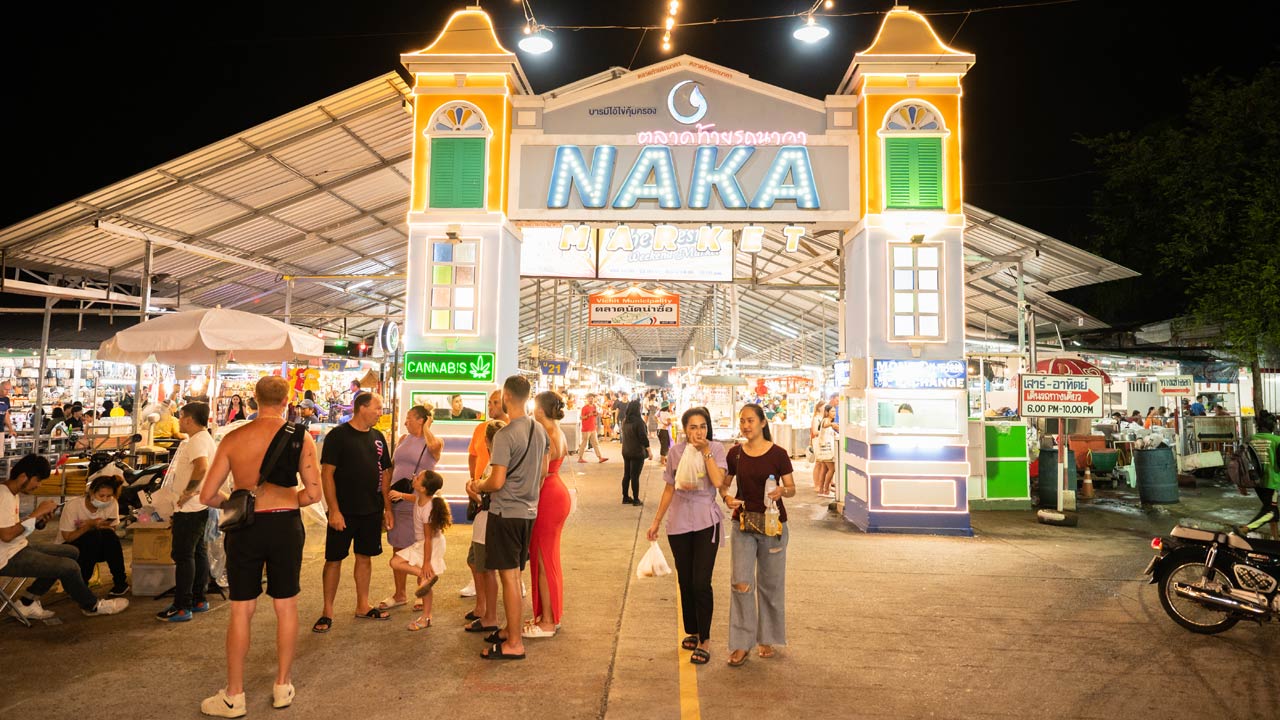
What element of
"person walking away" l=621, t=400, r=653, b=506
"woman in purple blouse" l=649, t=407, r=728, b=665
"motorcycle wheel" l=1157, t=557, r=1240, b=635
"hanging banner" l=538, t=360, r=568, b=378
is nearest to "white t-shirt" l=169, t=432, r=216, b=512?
"woman in purple blouse" l=649, t=407, r=728, b=665

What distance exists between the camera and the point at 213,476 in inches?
145

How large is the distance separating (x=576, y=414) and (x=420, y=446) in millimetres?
15205

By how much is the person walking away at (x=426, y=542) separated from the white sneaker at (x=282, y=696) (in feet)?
4.20

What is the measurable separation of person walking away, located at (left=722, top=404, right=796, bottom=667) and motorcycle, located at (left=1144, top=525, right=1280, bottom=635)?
10.1 ft

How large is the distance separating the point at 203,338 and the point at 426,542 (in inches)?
158

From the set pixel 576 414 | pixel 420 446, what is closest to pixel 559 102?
pixel 420 446

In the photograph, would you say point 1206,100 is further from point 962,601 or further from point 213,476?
point 213,476

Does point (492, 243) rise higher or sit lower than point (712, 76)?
Result: lower

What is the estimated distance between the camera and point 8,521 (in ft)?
15.5

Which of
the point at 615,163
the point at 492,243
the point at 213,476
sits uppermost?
the point at 615,163

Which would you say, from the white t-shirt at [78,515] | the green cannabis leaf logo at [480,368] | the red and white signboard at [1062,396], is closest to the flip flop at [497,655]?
the white t-shirt at [78,515]

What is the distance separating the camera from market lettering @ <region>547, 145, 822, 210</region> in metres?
9.35

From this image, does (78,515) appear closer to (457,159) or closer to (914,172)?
(457,159)

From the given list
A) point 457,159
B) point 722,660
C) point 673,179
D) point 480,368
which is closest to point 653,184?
point 673,179
